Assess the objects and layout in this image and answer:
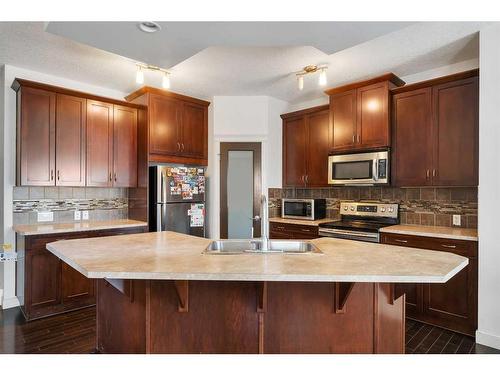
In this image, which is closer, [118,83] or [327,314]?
[327,314]

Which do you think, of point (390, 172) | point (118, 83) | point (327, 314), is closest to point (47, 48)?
point (118, 83)

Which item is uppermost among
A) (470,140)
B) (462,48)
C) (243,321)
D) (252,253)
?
(462,48)

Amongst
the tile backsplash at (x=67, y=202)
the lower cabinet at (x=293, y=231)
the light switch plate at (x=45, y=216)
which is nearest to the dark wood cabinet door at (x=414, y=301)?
the lower cabinet at (x=293, y=231)

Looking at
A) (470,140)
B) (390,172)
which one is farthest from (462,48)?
(390,172)

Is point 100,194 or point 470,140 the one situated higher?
point 470,140

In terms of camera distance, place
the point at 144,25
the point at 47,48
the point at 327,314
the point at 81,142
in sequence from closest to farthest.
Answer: the point at 327,314 < the point at 144,25 < the point at 47,48 < the point at 81,142

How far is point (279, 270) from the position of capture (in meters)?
1.53

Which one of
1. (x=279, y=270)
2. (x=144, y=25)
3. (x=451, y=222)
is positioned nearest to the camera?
(x=279, y=270)

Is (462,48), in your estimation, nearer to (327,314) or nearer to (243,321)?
(327,314)

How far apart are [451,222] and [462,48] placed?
5.72 ft

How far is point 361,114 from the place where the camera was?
378cm

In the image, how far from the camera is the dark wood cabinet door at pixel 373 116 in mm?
3580

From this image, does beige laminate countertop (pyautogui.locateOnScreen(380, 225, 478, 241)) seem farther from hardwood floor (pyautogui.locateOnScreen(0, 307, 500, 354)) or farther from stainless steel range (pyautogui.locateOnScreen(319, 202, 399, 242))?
hardwood floor (pyautogui.locateOnScreen(0, 307, 500, 354))

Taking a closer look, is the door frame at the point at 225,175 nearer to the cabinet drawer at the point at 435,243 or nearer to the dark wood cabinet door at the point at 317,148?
the dark wood cabinet door at the point at 317,148
